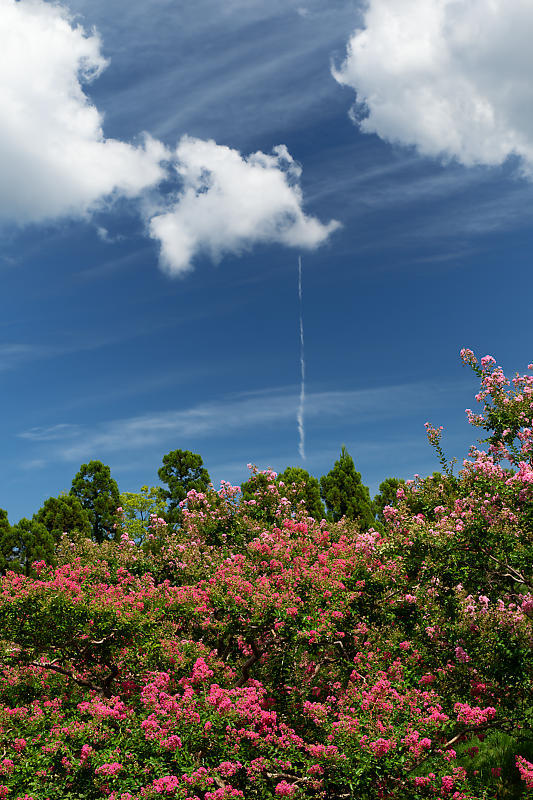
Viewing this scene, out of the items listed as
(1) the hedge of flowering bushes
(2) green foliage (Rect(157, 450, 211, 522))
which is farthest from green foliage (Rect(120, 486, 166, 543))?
(1) the hedge of flowering bushes

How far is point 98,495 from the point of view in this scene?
98.8 feet

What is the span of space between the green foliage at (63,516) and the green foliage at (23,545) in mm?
1576

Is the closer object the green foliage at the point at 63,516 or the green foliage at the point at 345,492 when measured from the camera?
the green foliage at the point at 63,516

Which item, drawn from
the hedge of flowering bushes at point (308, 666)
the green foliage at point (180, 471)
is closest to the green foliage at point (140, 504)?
the green foliage at point (180, 471)

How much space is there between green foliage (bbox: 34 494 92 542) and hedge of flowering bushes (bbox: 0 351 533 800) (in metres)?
14.2

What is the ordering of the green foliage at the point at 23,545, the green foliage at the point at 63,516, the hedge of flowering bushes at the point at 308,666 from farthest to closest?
the green foliage at the point at 63,516
the green foliage at the point at 23,545
the hedge of flowering bushes at the point at 308,666

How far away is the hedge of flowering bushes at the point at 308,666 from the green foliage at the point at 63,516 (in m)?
14.2

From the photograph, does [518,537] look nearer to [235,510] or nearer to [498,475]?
[498,475]

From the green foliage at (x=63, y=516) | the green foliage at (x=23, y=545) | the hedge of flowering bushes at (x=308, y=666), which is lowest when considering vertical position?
the hedge of flowering bushes at (x=308, y=666)

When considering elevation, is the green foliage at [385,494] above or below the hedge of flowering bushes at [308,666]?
above

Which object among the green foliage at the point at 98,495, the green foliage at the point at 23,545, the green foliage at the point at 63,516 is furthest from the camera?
the green foliage at the point at 98,495

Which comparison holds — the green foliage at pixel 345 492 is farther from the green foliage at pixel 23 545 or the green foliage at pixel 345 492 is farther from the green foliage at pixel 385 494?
the green foliage at pixel 23 545

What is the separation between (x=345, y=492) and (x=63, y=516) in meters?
15.0

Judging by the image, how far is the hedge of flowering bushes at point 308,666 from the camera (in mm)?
8594
